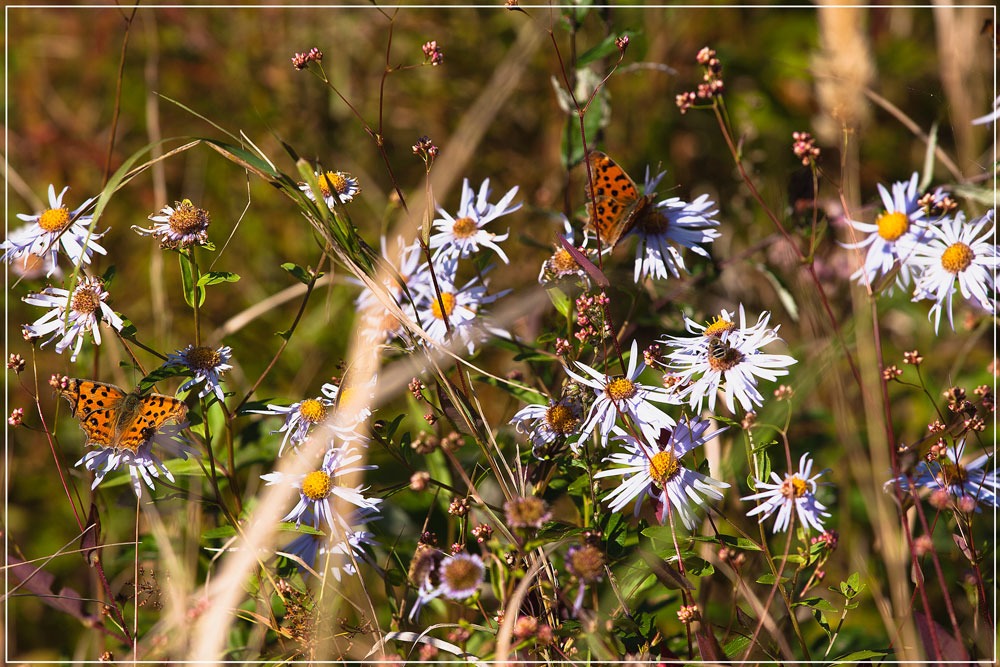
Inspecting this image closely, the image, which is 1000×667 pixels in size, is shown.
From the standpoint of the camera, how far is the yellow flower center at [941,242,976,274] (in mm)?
1274

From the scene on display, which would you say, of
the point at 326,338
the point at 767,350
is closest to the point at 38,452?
the point at 326,338

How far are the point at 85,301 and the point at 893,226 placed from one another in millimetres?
1320

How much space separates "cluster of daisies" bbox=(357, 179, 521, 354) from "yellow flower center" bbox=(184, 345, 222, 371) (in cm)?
23

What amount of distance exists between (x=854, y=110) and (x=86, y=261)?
1197 millimetres

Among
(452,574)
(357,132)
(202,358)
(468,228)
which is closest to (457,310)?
(468,228)

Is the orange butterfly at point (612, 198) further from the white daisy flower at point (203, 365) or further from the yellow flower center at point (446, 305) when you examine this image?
the white daisy flower at point (203, 365)

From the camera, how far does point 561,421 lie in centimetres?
112

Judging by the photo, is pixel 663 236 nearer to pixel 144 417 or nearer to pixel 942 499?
pixel 942 499

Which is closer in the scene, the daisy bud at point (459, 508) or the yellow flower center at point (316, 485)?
the daisy bud at point (459, 508)

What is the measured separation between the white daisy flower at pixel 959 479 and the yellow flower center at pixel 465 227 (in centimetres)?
77

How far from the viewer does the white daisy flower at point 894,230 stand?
1.34 metres

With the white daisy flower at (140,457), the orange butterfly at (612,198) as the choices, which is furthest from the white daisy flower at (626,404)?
the white daisy flower at (140,457)

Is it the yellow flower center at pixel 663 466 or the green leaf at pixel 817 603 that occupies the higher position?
the yellow flower center at pixel 663 466

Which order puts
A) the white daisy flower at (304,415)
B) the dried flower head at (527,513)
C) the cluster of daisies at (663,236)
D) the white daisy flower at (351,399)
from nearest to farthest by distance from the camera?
the dried flower head at (527,513), the white daisy flower at (351,399), the white daisy flower at (304,415), the cluster of daisies at (663,236)
